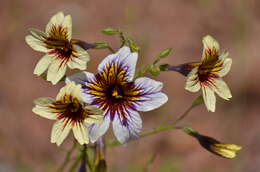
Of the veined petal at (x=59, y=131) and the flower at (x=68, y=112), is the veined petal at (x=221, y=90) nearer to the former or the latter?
the flower at (x=68, y=112)

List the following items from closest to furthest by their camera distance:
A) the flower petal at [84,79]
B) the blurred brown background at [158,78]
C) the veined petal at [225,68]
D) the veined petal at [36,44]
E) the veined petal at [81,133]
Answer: the veined petal at [81,133] < the flower petal at [84,79] < the veined petal at [36,44] < the veined petal at [225,68] < the blurred brown background at [158,78]

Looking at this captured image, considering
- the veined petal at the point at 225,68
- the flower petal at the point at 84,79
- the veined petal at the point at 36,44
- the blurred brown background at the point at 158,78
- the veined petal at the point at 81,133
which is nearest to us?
the veined petal at the point at 81,133

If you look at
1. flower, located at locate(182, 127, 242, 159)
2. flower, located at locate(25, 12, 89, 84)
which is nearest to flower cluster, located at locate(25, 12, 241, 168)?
flower, located at locate(25, 12, 89, 84)

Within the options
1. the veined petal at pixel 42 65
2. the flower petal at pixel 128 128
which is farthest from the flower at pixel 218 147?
the veined petal at pixel 42 65

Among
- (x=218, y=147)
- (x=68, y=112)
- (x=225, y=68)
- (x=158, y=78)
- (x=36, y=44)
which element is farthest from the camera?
(x=158, y=78)

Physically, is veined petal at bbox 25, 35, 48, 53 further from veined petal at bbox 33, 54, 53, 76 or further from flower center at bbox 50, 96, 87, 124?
flower center at bbox 50, 96, 87, 124

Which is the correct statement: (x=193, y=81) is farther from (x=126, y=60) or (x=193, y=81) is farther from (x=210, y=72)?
(x=126, y=60)

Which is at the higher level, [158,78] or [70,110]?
[70,110]

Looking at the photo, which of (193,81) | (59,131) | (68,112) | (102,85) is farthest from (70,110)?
(193,81)
